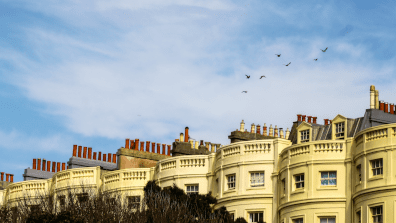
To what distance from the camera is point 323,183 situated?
73.0 meters

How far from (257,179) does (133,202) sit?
376 inches

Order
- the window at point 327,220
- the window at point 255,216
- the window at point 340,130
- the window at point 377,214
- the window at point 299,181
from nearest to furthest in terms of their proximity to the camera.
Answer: the window at point 377,214 → the window at point 327,220 → the window at point 299,181 → the window at point 255,216 → the window at point 340,130

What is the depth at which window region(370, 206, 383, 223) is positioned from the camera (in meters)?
69.1

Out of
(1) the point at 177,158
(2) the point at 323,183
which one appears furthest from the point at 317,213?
(1) the point at 177,158

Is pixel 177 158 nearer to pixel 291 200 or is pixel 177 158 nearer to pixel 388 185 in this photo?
pixel 291 200

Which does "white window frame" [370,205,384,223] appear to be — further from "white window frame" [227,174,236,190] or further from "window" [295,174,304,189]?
"white window frame" [227,174,236,190]

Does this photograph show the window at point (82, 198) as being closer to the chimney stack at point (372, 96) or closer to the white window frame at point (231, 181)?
the white window frame at point (231, 181)

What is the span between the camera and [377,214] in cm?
6912

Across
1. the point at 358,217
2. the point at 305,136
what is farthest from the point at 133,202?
the point at 358,217

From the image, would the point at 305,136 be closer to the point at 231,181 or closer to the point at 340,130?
the point at 340,130

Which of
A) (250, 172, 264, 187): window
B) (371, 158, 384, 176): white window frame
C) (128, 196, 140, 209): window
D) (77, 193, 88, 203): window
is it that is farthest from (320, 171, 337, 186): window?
(77, 193, 88, 203): window

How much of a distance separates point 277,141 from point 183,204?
27.0 ft

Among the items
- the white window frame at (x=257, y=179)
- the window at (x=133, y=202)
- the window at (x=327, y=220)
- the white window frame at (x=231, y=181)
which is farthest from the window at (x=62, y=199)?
the window at (x=327, y=220)

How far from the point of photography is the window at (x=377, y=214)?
227 ft
